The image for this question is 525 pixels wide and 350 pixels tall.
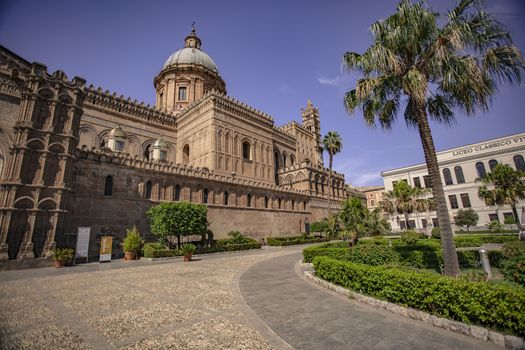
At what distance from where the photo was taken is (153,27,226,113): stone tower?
4450 cm

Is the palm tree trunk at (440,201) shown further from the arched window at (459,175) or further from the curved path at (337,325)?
the arched window at (459,175)

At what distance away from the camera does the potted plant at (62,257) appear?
49.7 feet

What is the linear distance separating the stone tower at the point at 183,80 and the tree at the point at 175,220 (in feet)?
88.5

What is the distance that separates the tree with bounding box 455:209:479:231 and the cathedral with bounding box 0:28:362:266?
1785 cm

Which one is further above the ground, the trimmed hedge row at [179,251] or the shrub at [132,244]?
the shrub at [132,244]

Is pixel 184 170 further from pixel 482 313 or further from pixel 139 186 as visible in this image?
pixel 482 313

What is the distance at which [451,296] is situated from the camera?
538 centimetres

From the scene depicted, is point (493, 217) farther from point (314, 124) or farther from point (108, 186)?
point (108, 186)

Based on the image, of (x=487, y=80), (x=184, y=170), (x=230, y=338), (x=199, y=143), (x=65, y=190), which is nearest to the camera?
(x=230, y=338)

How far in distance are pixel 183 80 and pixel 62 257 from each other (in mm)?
36902

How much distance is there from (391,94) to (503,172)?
25.0 m

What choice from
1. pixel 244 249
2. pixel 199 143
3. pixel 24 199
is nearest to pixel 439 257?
pixel 244 249

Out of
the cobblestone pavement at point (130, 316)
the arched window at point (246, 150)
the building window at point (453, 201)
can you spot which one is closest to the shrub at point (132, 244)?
the cobblestone pavement at point (130, 316)

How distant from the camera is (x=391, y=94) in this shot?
37.5 ft
